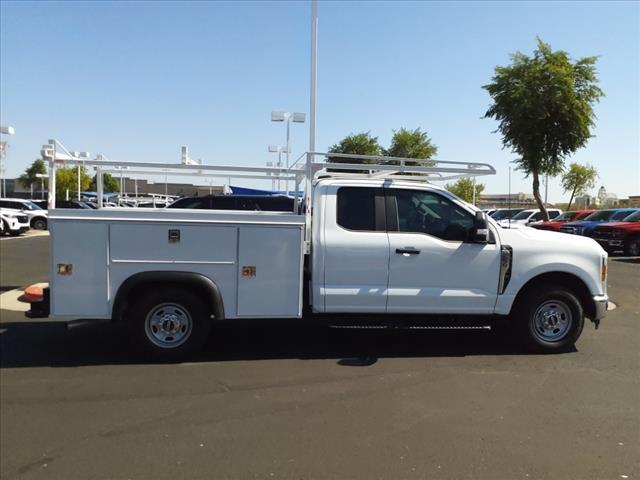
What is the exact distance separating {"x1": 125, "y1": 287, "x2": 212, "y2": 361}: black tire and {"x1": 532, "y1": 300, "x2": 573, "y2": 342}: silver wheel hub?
3733 millimetres

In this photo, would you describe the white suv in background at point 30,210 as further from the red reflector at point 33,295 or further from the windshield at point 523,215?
the red reflector at point 33,295

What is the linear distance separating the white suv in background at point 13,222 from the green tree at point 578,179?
4483 centimetres

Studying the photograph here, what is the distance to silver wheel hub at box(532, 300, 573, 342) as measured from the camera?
619 centimetres

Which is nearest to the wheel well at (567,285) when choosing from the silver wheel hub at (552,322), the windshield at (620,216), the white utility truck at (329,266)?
the white utility truck at (329,266)

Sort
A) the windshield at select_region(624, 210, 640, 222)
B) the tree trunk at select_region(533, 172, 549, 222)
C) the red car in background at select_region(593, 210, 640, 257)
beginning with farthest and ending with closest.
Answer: the tree trunk at select_region(533, 172, 549, 222)
the windshield at select_region(624, 210, 640, 222)
the red car in background at select_region(593, 210, 640, 257)

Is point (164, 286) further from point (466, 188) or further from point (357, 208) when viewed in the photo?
point (466, 188)

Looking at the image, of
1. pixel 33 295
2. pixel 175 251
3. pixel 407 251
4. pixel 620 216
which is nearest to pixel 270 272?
pixel 175 251

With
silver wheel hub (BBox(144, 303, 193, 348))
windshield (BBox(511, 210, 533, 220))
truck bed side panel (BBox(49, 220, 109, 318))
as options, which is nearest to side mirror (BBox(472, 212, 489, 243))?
silver wheel hub (BBox(144, 303, 193, 348))

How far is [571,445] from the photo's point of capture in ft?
13.0

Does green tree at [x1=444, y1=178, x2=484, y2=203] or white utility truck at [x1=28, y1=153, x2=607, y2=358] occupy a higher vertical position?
green tree at [x1=444, y1=178, x2=484, y2=203]

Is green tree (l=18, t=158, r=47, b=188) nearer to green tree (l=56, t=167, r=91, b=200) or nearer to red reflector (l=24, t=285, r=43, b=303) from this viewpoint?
green tree (l=56, t=167, r=91, b=200)

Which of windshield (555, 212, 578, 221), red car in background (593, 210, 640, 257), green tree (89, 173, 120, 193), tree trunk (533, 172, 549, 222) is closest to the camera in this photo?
green tree (89, 173, 120, 193)

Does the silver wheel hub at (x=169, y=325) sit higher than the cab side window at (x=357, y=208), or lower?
lower

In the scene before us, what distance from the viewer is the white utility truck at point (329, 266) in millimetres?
5613
